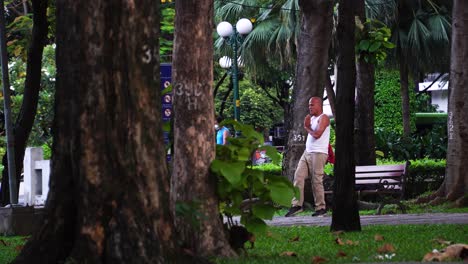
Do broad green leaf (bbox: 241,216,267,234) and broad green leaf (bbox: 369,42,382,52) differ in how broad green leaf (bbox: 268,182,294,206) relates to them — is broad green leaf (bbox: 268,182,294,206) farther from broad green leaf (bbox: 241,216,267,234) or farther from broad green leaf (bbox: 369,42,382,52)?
broad green leaf (bbox: 369,42,382,52)

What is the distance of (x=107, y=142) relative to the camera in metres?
7.46

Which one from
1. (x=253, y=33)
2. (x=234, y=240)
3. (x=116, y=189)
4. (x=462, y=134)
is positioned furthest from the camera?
(x=253, y=33)

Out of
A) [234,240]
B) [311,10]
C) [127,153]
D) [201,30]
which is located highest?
[311,10]

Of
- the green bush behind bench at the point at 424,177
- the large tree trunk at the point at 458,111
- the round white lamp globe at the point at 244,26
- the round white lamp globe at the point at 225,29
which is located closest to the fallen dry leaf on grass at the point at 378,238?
the large tree trunk at the point at 458,111

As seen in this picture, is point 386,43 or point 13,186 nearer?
point 386,43

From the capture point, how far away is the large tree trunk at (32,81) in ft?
60.6

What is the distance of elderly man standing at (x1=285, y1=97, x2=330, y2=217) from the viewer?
17.3m

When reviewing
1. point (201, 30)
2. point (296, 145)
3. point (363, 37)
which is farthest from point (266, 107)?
point (201, 30)

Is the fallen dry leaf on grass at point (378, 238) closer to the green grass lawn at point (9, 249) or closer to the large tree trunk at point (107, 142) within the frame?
the green grass lawn at point (9, 249)

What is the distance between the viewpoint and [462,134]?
1986cm

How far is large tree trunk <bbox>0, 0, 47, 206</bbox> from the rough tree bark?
705 cm

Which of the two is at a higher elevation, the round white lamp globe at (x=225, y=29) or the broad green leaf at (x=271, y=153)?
the round white lamp globe at (x=225, y=29)

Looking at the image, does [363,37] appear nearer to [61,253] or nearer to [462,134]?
[462,134]

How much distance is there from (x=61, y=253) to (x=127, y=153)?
829 millimetres
